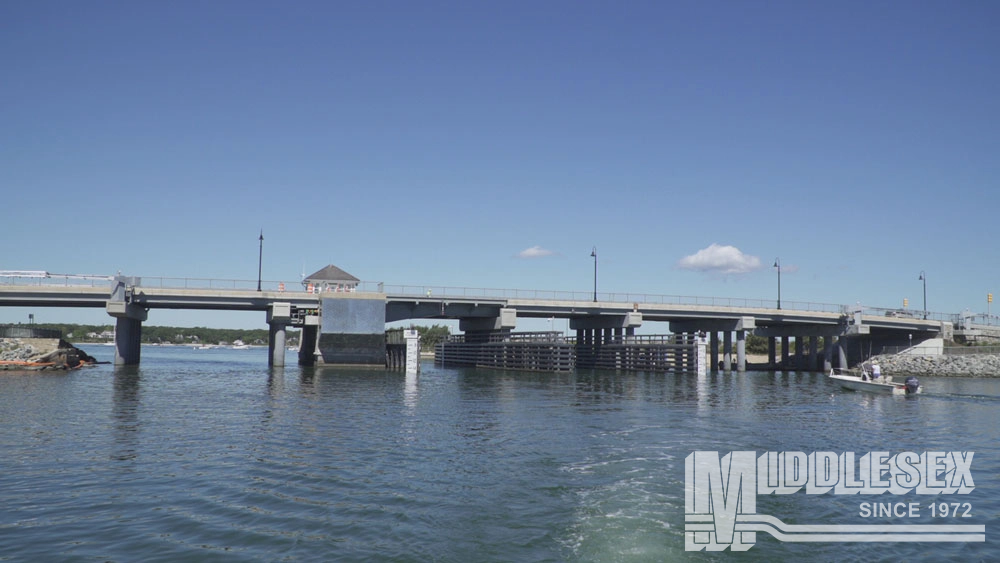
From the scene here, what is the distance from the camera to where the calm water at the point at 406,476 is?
41.2 ft

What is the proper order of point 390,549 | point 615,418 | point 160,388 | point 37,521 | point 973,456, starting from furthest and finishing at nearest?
point 160,388
point 615,418
point 973,456
point 37,521
point 390,549

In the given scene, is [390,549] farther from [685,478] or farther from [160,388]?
[160,388]

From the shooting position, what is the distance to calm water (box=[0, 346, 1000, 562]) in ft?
41.2

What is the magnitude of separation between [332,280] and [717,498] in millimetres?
70579

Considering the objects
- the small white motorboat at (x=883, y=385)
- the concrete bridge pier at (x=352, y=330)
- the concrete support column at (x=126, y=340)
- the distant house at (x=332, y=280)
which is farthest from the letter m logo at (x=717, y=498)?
the concrete support column at (x=126, y=340)

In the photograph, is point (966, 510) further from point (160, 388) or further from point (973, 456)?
point (160, 388)

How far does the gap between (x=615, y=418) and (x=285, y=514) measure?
19.4 m

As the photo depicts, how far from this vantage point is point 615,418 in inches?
1228

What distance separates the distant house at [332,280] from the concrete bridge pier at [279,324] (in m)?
5.86

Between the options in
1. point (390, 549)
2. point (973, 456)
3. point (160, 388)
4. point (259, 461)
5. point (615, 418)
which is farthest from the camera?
point (160, 388)

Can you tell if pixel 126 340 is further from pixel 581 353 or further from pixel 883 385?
pixel 883 385

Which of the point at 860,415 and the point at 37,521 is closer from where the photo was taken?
the point at 37,521

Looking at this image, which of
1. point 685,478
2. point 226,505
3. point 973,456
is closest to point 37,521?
point 226,505

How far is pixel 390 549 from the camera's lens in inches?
483
